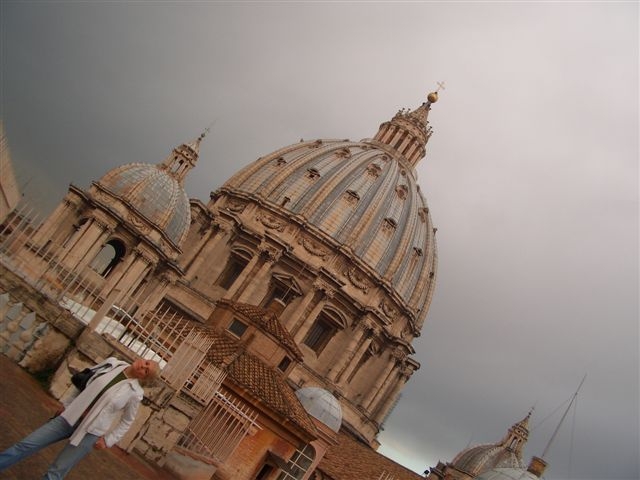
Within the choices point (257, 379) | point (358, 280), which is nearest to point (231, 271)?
point (358, 280)

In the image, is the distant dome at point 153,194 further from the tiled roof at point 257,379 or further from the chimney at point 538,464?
the chimney at point 538,464

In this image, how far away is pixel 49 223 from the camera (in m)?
28.3

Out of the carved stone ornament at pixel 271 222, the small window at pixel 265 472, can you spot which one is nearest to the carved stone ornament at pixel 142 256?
the small window at pixel 265 472

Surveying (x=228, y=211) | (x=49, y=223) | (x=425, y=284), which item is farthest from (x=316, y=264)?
(x=49, y=223)

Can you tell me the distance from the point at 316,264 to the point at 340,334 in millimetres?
5625

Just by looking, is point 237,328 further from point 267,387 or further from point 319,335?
point 319,335

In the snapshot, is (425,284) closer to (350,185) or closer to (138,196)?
(350,185)

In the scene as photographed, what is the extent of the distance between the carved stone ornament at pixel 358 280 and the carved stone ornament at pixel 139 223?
18.7 m

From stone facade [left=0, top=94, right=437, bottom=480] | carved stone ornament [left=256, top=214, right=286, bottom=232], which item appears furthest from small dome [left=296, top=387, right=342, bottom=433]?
carved stone ornament [left=256, top=214, right=286, bottom=232]

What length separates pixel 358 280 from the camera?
1810 inches

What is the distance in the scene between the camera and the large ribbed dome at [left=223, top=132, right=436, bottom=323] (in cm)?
4831

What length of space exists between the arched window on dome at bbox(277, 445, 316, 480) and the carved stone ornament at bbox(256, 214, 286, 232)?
24.7 meters

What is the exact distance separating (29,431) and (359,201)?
44.3 meters

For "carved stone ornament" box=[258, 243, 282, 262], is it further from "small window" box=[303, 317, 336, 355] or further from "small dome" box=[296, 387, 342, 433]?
"small dome" box=[296, 387, 342, 433]
